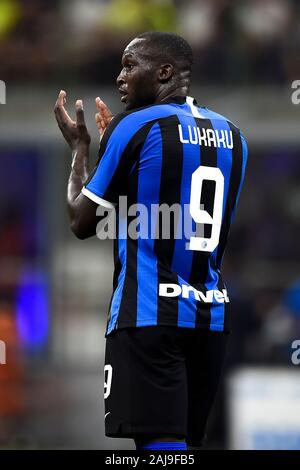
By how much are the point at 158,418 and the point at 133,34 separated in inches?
401

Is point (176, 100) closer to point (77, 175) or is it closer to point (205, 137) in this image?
point (205, 137)

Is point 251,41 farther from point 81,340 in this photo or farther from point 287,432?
point 287,432

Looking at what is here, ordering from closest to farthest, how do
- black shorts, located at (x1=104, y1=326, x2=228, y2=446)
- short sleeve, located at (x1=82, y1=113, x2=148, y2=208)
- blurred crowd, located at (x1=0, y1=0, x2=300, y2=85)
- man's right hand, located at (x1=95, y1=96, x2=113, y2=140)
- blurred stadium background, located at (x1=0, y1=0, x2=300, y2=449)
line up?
black shorts, located at (x1=104, y1=326, x2=228, y2=446)
short sleeve, located at (x1=82, y1=113, x2=148, y2=208)
man's right hand, located at (x1=95, y1=96, x2=113, y2=140)
blurred stadium background, located at (x1=0, y1=0, x2=300, y2=449)
blurred crowd, located at (x1=0, y1=0, x2=300, y2=85)

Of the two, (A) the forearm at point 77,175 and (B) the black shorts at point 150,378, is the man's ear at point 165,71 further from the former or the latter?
(B) the black shorts at point 150,378

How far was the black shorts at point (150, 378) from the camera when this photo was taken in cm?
434

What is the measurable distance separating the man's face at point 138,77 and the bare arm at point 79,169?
0.21m


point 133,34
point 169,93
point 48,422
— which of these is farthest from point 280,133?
point 169,93

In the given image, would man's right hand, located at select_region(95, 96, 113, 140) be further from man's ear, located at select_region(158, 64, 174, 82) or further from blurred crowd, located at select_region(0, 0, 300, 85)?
blurred crowd, located at select_region(0, 0, 300, 85)

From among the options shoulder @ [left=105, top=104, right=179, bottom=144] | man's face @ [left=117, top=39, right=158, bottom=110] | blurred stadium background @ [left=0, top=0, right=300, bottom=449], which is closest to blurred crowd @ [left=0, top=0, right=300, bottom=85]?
blurred stadium background @ [left=0, top=0, right=300, bottom=449]

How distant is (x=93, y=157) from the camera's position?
1483 cm

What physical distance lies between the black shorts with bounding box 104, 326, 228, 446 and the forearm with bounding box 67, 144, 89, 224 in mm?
552

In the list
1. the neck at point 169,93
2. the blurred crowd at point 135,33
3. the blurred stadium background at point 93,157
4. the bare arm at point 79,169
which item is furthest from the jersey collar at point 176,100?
the blurred crowd at point 135,33

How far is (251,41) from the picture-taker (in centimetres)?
1398

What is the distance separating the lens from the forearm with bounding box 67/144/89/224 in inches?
180
